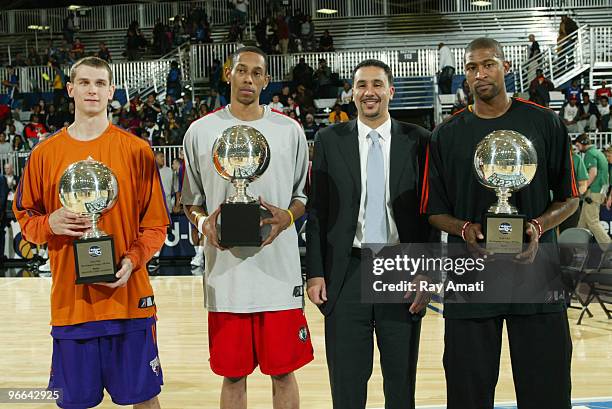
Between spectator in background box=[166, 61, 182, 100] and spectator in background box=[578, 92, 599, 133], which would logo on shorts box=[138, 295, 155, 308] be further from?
spectator in background box=[166, 61, 182, 100]

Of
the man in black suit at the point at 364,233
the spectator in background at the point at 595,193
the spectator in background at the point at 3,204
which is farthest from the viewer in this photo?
the spectator in background at the point at 3,204

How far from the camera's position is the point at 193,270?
11.8 meters

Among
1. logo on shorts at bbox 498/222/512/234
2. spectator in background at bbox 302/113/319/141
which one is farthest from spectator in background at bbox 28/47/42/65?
logo on shorts at bbox 498/222/512/234

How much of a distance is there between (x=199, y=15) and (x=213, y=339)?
21.9 meters

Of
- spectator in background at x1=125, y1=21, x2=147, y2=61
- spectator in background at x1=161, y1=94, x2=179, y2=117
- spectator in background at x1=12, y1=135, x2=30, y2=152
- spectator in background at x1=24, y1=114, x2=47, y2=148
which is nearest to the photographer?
spectator in background at x1=12, y1=135, x2=30, y2=152

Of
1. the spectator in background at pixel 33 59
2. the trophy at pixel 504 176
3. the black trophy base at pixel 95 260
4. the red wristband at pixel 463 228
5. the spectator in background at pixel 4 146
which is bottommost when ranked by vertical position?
the black trophy base at pixel 95 260

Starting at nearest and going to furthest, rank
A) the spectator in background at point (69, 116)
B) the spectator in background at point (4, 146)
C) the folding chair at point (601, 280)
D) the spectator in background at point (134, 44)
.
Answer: the folding chair at point (601, 280), the spectator in background at point (4, 146), the spectator in background at point (69, 116), the spectator in background at point (134, 44)

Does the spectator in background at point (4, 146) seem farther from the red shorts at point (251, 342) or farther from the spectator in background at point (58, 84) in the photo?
the red shorts at point (251, 342)

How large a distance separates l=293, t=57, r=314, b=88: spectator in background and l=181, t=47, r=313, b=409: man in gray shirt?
1629cm

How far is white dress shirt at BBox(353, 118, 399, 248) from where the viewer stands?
12.2ft

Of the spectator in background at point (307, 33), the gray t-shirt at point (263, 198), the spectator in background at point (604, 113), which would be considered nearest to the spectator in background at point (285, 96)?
the spectator in background at point (307, 33)

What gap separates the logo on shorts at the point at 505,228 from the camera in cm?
316

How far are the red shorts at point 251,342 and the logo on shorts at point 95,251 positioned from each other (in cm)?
69

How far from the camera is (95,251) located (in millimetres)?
3326
